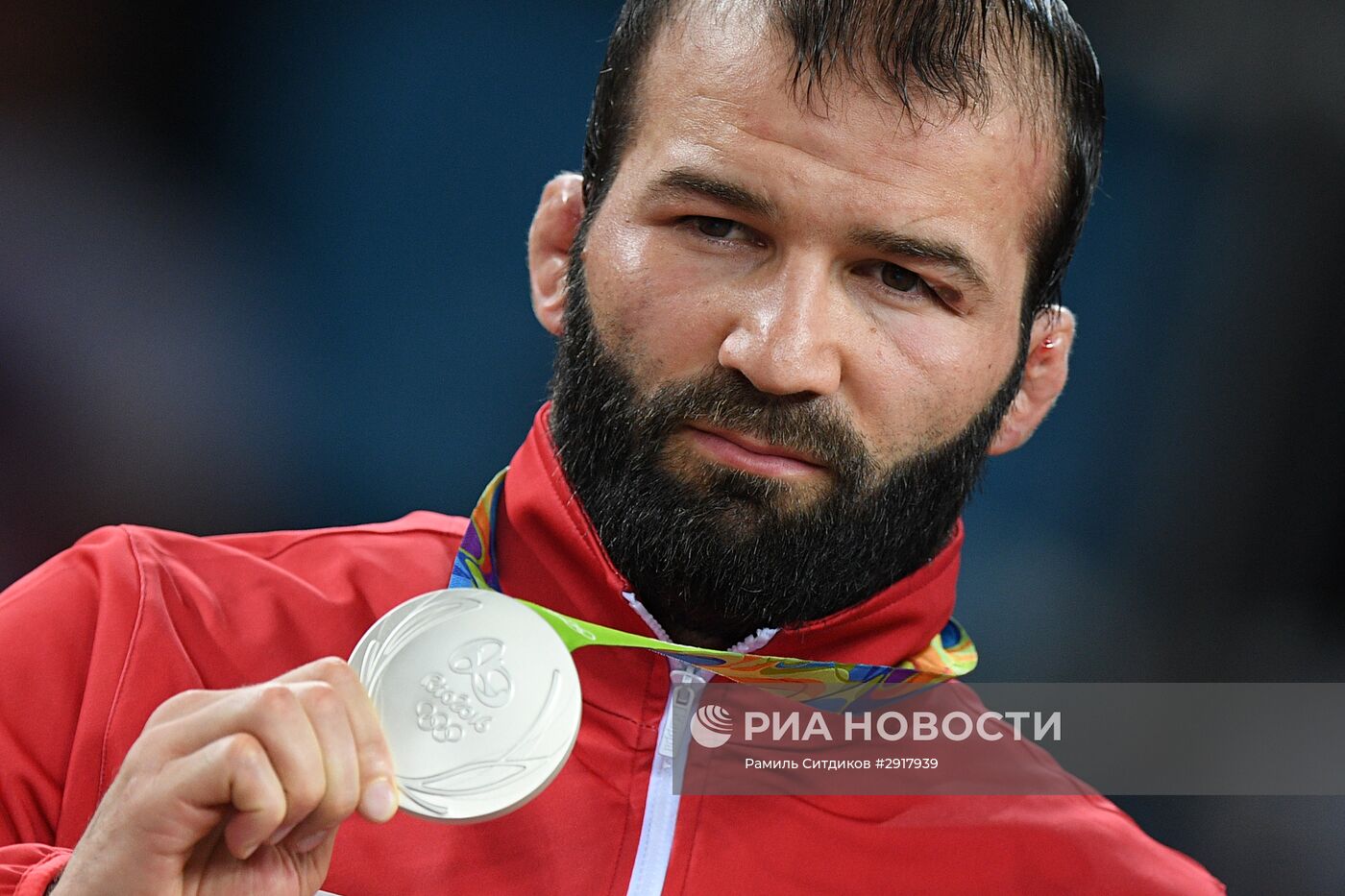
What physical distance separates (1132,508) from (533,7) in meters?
1.58

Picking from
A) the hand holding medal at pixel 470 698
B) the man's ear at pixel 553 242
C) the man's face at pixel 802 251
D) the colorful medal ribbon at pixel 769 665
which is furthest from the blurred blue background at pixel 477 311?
the hand holding medal at pixel 470 698

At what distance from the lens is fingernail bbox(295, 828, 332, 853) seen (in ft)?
4.13

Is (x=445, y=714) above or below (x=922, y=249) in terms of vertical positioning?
below

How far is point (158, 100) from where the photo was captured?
268cm

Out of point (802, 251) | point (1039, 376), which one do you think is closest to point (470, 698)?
point (802, 251)

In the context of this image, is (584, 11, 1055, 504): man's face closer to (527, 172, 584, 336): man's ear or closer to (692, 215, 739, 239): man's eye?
(692, 215, 739, 239): man's eye

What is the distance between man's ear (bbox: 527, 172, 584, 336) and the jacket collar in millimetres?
186

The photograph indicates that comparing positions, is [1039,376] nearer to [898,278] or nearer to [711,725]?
[898,278]

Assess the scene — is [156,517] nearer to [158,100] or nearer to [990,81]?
[158,100]

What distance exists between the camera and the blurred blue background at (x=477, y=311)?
104 inches

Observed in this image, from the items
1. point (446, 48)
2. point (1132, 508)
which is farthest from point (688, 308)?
point (1132, 508)

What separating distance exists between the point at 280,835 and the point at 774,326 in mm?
784

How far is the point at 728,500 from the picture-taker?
68.5 inches

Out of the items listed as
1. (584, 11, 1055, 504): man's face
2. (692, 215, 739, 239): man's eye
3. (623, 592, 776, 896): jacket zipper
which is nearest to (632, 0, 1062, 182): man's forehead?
(584, 11, 1055, 504): man's face
